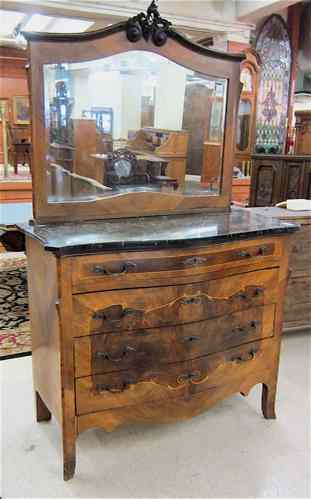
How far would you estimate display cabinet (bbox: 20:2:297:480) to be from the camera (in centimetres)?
151

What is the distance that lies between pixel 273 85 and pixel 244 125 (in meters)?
0.90

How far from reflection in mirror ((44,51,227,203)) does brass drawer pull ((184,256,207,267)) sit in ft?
1.58

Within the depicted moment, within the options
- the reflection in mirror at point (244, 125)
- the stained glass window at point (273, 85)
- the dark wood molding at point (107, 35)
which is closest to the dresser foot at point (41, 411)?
the dark wood molding at point (107, 35)

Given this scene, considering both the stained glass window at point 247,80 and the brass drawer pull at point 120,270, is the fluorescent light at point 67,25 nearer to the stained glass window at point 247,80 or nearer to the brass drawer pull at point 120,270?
the stained glass window at point 247,80

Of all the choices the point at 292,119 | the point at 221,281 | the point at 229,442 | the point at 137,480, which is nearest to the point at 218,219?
the point at 221,281

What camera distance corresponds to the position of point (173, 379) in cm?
168

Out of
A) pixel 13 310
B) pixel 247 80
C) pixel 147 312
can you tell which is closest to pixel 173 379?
pixel 147 312

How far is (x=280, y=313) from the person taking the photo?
192cm

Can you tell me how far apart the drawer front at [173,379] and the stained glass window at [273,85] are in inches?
A: 225

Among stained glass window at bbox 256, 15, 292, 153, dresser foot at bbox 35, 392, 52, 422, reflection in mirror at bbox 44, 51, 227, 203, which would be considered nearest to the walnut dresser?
dresser foot at bbox 35, 392, 52, 422

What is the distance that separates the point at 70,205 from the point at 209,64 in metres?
0.89

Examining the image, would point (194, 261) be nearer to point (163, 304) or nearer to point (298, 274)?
point (163, 304)

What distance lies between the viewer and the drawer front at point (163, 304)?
1.50 meters

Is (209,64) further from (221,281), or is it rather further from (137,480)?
(137,480)
